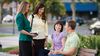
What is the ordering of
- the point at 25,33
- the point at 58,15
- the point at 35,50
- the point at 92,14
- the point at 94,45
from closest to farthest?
the point at 25,33 → the point at 35,50 → the point at 94,45 → the point at 58,15 → the point at 92,14

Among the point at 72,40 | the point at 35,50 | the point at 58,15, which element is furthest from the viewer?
the point at 58,15

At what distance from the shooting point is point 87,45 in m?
13.6

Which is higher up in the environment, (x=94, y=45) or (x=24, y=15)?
(x=24, y=15)

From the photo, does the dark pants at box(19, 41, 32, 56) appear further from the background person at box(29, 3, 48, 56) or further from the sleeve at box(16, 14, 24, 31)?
the sleeve at box(16, 14, 24, 31)

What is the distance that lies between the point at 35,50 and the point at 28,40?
521 millimetres

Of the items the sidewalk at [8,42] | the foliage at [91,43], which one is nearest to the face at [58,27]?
the foliage at [91,43]

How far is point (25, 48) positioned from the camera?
9547 mm

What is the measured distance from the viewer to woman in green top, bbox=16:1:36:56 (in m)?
9.20

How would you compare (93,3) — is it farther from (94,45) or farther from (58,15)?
(94,45)

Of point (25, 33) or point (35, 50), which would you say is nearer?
point (25, 33)

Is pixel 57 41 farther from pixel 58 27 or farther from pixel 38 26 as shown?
pixel 38 26

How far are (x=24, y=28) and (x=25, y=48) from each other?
20.8 inches

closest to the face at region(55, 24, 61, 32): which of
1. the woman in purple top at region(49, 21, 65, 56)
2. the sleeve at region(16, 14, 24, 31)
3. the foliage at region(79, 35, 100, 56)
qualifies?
the woman in purple top at region(49, 21, 65, 56)

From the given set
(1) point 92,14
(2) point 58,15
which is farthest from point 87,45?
(1) point 92,14
